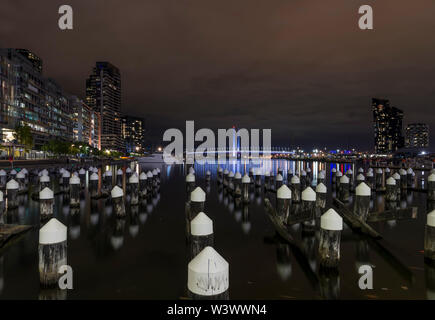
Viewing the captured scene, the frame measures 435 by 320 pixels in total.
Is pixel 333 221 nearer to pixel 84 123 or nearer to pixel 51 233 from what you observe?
pixel 51 233

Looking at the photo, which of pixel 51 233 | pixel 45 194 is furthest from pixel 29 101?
pixel 51 233

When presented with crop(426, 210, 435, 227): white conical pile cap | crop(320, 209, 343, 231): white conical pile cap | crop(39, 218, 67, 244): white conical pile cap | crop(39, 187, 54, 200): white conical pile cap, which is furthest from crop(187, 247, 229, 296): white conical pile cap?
crop(39, 187, 54, 200): white conical pile cap

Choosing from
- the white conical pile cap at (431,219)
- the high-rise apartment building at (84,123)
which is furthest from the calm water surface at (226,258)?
the high-rise apartment building at (84,123)

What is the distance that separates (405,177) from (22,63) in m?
108

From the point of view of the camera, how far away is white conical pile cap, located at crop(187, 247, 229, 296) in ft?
14.3

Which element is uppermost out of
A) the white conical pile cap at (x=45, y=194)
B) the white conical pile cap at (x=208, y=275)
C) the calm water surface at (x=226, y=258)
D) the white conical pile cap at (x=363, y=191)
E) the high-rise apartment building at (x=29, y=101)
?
the high-rise apartment building at (x=29, y=101)

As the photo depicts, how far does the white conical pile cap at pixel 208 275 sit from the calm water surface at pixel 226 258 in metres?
3.04

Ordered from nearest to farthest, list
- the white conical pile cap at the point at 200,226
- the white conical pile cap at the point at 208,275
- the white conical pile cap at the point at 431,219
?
1. the white conical pile cap at the point at 208,275
2. the white conical pile cap at the point at 200,226
3. the white conical pile cap at the point at 431,219

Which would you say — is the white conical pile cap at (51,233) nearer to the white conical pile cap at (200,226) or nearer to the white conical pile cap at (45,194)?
the white conical pile cap at (200,226)

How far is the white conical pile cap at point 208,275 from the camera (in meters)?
4.36

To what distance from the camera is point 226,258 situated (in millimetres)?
9711

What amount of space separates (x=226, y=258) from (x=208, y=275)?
5.68m
